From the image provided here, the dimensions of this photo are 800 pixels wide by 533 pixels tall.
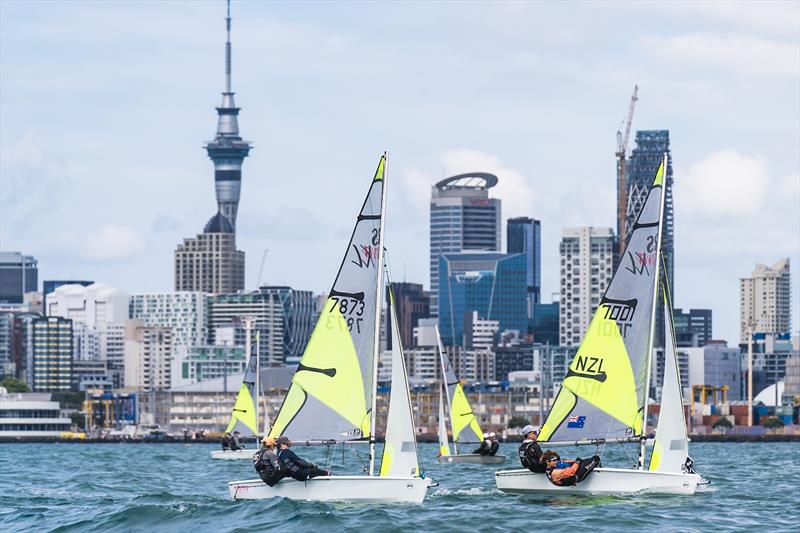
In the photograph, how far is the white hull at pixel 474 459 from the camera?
300 feet

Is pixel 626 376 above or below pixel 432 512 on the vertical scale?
above

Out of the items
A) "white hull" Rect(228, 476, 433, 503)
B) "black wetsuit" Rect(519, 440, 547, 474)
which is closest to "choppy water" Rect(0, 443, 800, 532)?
"white hull" Rect(228, 476, 433, 503)

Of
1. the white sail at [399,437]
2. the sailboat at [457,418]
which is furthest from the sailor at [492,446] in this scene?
the white sail at [399,437]

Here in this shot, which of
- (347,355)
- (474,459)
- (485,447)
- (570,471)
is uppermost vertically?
(347,355)

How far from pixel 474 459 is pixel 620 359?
42.2 metres

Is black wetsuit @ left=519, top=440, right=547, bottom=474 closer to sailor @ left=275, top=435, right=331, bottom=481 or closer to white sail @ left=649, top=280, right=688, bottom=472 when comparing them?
white sail @ left=649, top=280, right=688, bottom=472

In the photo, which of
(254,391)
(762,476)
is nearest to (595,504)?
(762,476)

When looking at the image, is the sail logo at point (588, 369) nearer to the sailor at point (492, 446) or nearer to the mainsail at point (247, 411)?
the sailor at point (492, 446)

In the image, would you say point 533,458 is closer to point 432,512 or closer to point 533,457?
point 533,457

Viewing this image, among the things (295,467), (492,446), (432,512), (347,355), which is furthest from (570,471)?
(492,446)

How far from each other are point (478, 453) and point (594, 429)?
4251 cm

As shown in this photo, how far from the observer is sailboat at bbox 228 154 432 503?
154 ft

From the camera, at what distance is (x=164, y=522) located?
1825 inches

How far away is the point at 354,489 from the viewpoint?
45.7 meters
